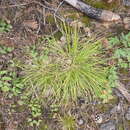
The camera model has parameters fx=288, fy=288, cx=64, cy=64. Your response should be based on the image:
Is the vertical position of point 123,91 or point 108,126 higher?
point 123,91

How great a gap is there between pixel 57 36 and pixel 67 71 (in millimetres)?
486

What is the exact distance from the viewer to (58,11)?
3.57m

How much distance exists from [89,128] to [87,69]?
2.25 ft

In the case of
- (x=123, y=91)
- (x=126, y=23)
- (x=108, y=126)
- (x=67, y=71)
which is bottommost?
(x=108, y=126)

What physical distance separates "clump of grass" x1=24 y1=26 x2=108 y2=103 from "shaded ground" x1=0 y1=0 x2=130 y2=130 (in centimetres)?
15

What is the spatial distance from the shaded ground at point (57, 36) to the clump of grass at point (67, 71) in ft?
0.48

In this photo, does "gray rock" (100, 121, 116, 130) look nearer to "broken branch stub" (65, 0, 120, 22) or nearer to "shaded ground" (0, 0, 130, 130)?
"shaded ground" (0, 0, 130, 130)

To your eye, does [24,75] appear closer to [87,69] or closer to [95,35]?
[87,69]

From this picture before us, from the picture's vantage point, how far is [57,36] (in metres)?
3.53

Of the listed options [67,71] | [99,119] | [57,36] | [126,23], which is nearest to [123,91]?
[99,119]

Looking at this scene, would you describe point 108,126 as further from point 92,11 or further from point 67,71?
point 92,11

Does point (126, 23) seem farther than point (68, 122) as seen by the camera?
Yes

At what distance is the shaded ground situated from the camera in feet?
A: 10.8

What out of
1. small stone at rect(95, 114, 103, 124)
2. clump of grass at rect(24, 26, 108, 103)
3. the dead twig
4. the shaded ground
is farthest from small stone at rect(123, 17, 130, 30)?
small stone at rect(95, 114, 103, 124)
